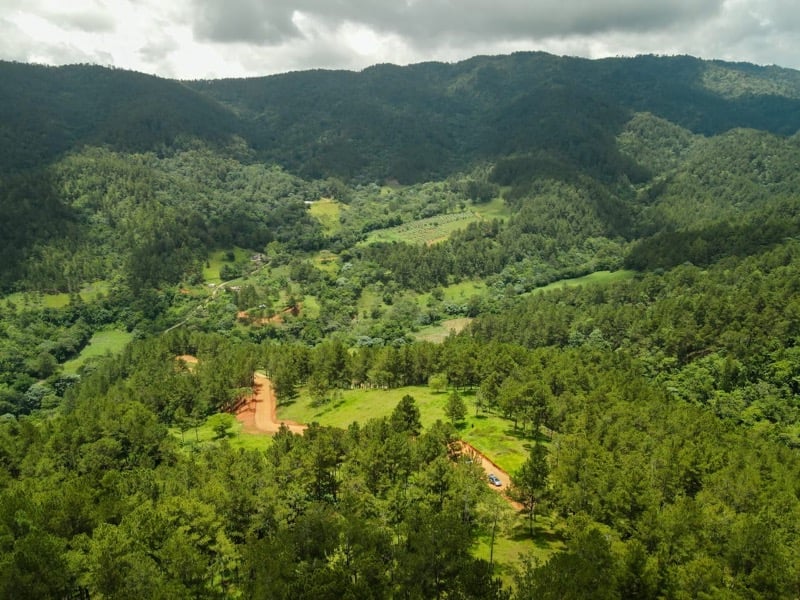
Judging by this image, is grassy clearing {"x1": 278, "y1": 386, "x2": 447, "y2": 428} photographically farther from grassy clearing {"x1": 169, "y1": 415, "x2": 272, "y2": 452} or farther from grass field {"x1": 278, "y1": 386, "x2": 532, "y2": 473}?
grassy clearing {"x1": 169, "y1": 415, "x2": 272, "y2": 452}

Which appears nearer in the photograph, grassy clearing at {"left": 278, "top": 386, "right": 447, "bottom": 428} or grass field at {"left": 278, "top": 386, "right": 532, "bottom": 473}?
grass field at {"left": 278, "top": 386, "right": 532, "bottom": 473}

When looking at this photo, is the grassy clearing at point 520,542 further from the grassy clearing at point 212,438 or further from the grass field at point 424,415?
the grassy clearing at point 212,438

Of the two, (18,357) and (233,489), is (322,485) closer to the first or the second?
(233,489)

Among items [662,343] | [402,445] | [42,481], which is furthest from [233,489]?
[662,343]

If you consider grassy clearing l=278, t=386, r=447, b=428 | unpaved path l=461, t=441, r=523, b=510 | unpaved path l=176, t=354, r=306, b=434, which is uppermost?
unpaved path l=461, t=441, r=523, b=510

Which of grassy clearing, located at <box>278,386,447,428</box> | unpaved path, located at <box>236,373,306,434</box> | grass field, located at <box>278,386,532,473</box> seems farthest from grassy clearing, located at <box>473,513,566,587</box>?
unpaved path, located at <box>236,373,306,434</box>

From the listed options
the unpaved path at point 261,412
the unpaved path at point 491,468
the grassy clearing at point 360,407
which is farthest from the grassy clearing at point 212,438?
the unpaved path at point 491,468
